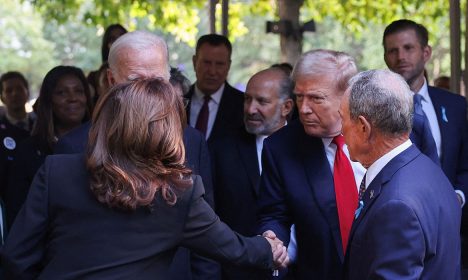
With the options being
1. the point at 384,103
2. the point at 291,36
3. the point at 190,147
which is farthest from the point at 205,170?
the point at 291,36

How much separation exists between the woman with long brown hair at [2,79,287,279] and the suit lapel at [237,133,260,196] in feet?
7.05

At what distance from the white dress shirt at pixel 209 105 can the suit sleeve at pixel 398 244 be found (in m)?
3.74

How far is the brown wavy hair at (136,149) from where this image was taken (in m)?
2.96

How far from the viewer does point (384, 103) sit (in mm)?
3186

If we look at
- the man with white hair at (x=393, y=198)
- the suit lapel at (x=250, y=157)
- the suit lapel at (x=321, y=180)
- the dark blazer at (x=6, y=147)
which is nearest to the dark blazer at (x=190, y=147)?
the suit lapel at (x=321, y=180)

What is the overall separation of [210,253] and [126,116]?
0.64 metres

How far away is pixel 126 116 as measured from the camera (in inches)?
117

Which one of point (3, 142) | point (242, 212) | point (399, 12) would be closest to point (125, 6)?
point (399, 12)

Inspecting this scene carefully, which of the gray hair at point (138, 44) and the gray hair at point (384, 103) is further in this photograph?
the gray hair at point (138, 44)

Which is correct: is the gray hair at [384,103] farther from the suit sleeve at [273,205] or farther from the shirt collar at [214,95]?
the shirt collar at [214,95]

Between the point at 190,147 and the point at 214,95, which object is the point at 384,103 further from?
the point at 214,95

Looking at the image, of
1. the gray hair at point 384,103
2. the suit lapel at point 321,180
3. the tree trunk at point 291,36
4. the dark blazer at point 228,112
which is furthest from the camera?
the tree trunk at point 291,36

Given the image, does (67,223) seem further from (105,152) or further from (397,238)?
(397,238)

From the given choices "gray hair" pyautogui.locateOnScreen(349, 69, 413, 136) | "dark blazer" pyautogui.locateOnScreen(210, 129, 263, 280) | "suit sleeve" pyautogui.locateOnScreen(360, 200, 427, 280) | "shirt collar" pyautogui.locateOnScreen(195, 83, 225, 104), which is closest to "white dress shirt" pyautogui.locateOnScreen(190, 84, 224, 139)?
"shirt collar" pyautogui.locateOnScreen(195, 83, 225, 104)
